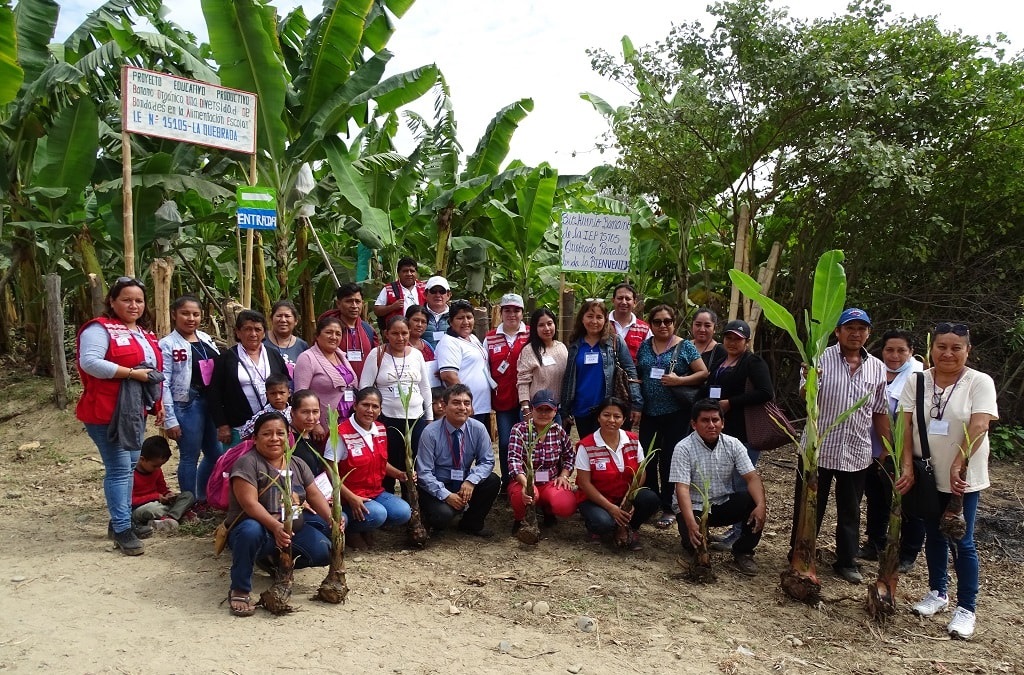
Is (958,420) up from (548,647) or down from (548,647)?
up

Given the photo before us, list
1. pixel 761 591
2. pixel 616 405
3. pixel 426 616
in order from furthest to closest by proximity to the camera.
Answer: pixel 616 405
pixel 761 591
pixel 426 616

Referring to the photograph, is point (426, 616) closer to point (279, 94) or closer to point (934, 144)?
point (279, 94)

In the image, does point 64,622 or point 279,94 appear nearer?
point 64,622

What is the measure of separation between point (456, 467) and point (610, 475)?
1003mm

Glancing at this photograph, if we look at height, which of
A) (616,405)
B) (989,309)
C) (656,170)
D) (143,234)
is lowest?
(616,405)

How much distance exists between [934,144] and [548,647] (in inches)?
213

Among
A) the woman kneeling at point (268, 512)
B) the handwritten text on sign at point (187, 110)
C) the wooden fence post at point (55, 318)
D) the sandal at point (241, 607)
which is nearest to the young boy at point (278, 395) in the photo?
the woman kneeling at point (268, 512)

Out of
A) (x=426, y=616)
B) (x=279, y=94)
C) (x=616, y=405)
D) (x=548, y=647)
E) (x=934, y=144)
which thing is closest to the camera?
(x=548, y=647)

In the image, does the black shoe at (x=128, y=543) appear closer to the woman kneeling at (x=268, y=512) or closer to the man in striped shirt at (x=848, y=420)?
the woman kneeling at (x=268, y=512)

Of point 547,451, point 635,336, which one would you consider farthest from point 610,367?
point 547,451

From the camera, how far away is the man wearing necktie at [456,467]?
457cm

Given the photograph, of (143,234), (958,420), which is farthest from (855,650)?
(143,234)

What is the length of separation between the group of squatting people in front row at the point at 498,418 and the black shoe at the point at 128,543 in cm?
1

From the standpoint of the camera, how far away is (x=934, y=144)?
612cm
